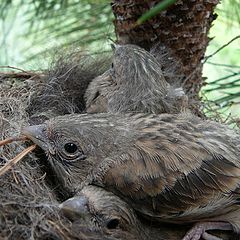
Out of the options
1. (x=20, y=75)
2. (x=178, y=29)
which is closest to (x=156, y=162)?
(x=178, y=29)

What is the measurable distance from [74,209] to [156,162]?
322mm

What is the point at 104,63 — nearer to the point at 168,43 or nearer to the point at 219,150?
the point at 168,43

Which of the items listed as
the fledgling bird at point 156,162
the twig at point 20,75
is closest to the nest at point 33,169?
the twig at point 20,75

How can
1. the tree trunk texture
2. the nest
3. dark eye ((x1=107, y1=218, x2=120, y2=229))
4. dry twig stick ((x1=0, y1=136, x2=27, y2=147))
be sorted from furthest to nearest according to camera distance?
the tree trunk texture → dry twig stick ((x1=0, y1=136, x2=27, y2=147)) → dark eye ((x1=107, y1=218, x2=120, y2=229)) → the nest

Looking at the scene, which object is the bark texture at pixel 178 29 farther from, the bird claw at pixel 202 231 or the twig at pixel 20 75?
the bird claw at pixel 202 231

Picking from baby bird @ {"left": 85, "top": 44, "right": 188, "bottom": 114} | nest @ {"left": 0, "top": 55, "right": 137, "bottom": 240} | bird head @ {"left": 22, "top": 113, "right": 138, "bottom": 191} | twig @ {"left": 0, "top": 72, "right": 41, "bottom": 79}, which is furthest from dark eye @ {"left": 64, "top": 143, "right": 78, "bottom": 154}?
twig @ {"left": 0, "top": 72, "right": 41, "bottom": 79}

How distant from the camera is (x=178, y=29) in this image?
93.0 inches

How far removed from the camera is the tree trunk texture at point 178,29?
7.55ft

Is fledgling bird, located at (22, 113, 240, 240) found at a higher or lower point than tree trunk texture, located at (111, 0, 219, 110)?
lower

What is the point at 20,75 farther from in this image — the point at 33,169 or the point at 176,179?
the point at 176,179

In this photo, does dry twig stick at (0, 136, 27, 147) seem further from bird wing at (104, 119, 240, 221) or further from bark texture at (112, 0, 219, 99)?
bark texture at (112, 0, 219, 99)

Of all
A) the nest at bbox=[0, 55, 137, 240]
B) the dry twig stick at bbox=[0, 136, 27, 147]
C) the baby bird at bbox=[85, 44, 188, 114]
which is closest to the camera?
the nest at bbox=[0, 55, 137, 240]

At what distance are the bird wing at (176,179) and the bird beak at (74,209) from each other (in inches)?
6.4

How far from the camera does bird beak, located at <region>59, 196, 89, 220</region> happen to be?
188cm
